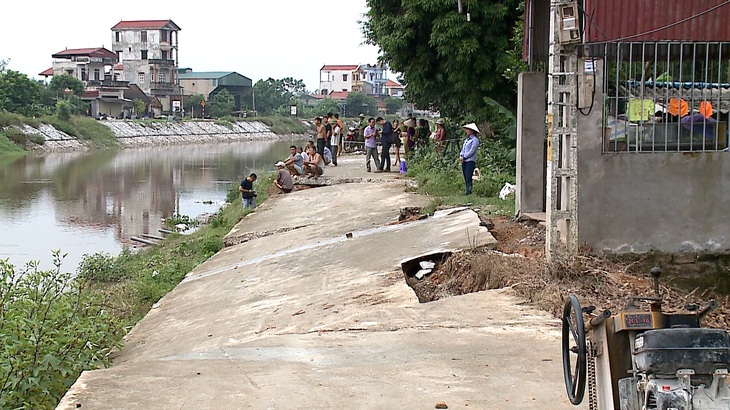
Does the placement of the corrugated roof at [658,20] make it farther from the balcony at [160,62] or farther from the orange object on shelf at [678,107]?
the balcony at [160,62]

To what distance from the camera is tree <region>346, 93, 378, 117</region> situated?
97.1 metres

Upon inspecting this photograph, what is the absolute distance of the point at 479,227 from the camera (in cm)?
1102

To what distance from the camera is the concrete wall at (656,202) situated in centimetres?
917

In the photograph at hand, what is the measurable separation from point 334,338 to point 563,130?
131 inches

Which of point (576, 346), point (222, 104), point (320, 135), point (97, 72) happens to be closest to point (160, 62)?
point (97, 72)

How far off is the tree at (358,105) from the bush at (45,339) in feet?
291

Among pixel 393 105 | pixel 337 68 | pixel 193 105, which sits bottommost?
pixel 193 105

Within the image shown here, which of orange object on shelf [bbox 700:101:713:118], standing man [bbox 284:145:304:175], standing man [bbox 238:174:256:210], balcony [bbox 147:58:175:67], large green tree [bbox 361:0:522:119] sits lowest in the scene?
standing man [bbox 238:174:256:210]

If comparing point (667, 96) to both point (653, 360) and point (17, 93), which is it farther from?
point (17, 93)

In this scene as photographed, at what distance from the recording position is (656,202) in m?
9.27

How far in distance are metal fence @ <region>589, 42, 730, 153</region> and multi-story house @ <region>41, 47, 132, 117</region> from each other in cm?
6924

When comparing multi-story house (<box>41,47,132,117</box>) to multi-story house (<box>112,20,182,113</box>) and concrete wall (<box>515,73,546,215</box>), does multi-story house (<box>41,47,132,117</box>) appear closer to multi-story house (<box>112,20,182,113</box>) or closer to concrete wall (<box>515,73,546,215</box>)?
multi-story house (<box>112,20,182,113</box>)

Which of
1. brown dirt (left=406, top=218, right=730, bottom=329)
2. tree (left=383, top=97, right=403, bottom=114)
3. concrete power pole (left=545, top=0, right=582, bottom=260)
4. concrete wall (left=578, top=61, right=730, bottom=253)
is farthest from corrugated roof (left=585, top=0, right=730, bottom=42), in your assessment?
tree (left=383, top=97, right=403, bottom=114)

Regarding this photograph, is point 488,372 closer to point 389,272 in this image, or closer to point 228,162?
point 389,272
